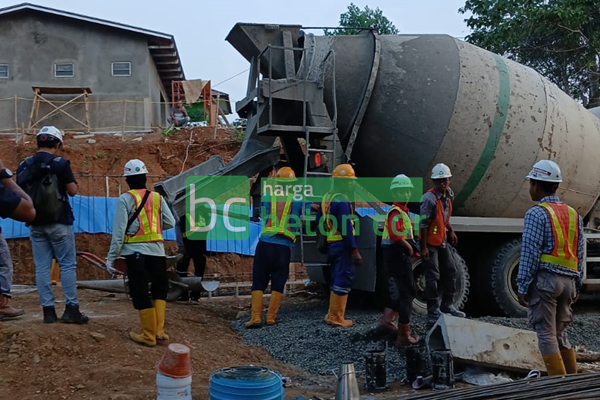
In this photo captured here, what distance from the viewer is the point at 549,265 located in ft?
14.6

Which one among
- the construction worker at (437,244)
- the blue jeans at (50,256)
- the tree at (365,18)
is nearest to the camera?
the blue jeans at (50,256)

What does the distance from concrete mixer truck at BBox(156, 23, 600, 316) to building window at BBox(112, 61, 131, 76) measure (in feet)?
48.8

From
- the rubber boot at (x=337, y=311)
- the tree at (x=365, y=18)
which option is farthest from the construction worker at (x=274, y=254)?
the tree at (x=365, y=18)

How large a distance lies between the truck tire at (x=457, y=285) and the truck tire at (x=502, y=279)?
0.35 metres

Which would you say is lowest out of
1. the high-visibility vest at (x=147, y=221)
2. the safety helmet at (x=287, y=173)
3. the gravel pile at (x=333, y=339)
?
the gravel pile at (x=333, y=339)

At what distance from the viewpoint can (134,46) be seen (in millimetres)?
21453

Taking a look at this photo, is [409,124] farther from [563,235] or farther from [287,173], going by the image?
[563,235]

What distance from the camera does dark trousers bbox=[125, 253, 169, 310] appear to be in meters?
5.53

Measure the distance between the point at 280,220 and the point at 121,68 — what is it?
638 inches

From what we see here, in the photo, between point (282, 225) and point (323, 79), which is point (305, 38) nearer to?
point (323, 79)

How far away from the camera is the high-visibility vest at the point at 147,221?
5.64 meters

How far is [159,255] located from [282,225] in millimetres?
1676

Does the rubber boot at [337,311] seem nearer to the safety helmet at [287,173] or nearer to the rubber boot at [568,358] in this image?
the safety helmet at [287,173]

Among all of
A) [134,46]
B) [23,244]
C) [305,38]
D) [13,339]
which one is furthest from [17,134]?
[13,339]
